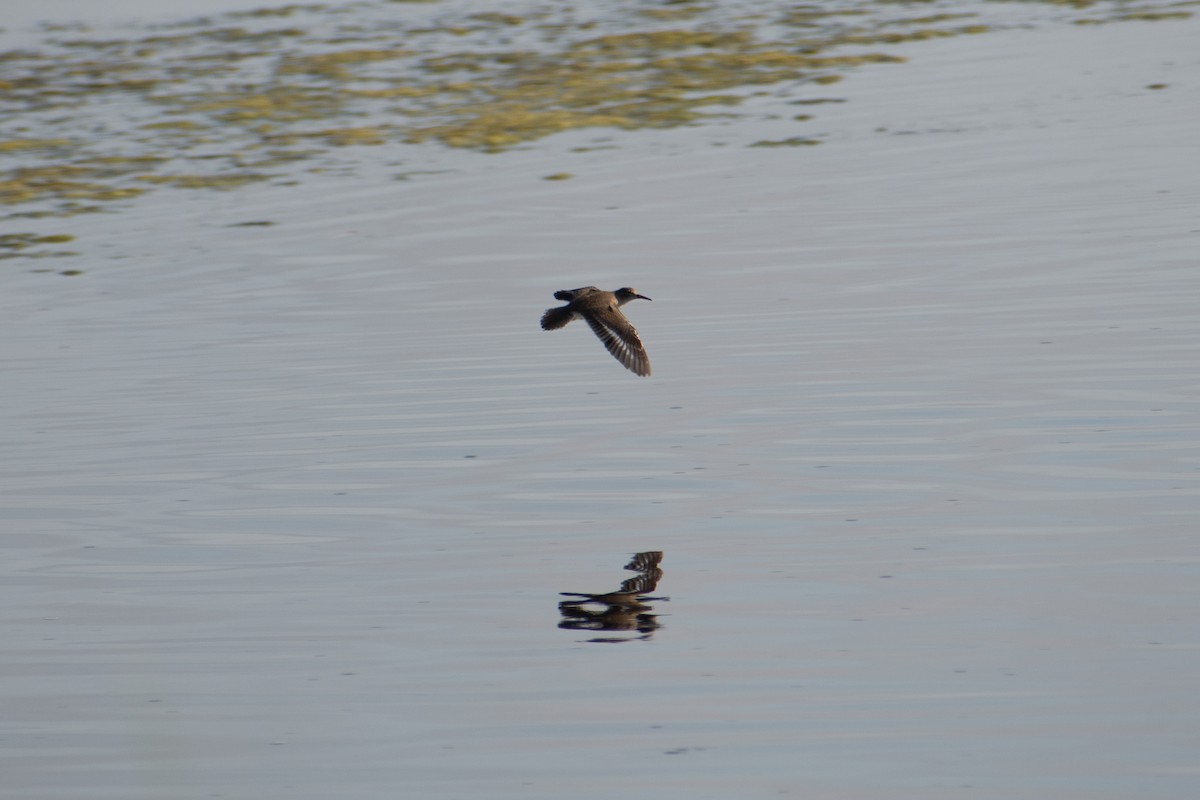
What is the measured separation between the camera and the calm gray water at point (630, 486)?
6996mm

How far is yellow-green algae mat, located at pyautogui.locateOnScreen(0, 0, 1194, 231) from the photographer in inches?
866

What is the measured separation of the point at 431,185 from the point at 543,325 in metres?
8.26

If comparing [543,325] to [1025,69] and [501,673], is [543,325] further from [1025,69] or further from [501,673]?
[1025,69]

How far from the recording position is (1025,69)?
75.5 feet

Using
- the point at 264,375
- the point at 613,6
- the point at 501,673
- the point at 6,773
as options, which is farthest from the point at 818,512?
the point at 613,6

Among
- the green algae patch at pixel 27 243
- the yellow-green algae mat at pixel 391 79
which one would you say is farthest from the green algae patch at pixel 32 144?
the green algae patch at pixel 27 243

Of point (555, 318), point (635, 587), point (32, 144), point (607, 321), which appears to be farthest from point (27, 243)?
point (635, 587)

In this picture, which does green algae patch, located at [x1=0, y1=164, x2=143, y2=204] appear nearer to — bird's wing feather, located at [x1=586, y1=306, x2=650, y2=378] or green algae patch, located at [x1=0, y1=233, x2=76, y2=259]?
green algae patch, located at [x1=0, y1=233, x2=76, y2=259]

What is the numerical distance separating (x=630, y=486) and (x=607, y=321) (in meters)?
1.94

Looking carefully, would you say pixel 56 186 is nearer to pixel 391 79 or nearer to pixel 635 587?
pixel 391 79

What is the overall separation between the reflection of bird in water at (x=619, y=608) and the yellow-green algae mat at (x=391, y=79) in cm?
1118

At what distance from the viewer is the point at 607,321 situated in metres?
11.9

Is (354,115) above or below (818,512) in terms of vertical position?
below

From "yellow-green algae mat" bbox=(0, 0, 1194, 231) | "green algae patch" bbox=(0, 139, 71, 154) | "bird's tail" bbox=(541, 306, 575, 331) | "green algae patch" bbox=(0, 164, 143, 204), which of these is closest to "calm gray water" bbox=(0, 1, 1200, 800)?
"bird's tail" bbox=(541, 306, 575, 331)
